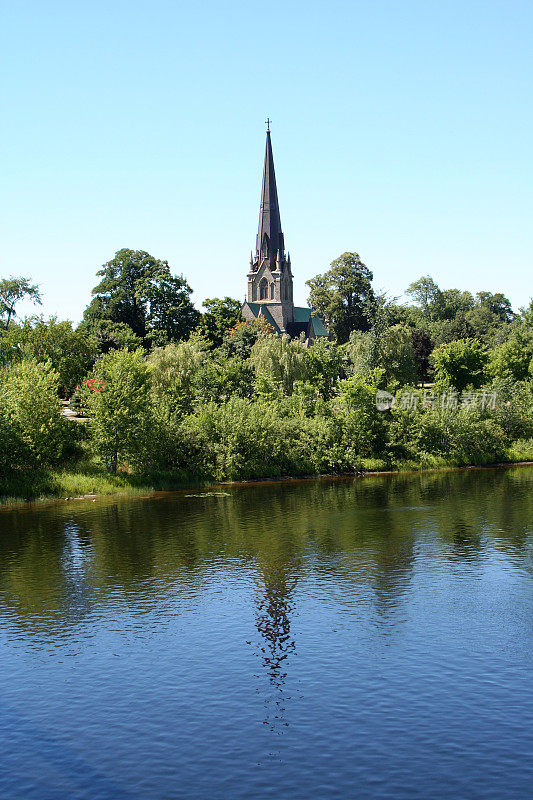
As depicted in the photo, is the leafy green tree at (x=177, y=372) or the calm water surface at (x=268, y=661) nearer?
the calm water surface at (x=268, y=661)

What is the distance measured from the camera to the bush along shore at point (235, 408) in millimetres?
52062

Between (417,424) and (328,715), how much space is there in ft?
154

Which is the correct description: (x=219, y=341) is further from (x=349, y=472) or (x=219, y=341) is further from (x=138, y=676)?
(x=138, y=676)

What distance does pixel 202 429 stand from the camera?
57.0 meters

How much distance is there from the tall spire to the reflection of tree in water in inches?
3521

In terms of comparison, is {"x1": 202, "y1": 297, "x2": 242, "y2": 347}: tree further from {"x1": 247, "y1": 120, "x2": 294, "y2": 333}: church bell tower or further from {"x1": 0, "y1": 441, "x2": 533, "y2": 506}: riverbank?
{"x1": 0, "y1": 441, "x2": 533, "y2": 506}: riverbank

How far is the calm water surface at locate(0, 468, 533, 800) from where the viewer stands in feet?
54.4

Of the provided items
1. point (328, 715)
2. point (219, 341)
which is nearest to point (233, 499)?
point (328, 715)

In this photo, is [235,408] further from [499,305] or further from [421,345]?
[499,305]

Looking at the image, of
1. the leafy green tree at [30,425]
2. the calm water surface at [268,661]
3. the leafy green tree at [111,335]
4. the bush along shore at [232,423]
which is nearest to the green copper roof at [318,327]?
the leafy green tree at [111,335]

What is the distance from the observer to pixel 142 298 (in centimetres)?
9325

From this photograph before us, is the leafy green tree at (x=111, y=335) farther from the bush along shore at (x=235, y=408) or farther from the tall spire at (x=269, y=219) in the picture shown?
the tall spire at (x=269, y=219)

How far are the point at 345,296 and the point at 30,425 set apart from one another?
78.4m

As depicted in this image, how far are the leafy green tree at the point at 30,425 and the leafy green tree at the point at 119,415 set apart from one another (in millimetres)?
2570
